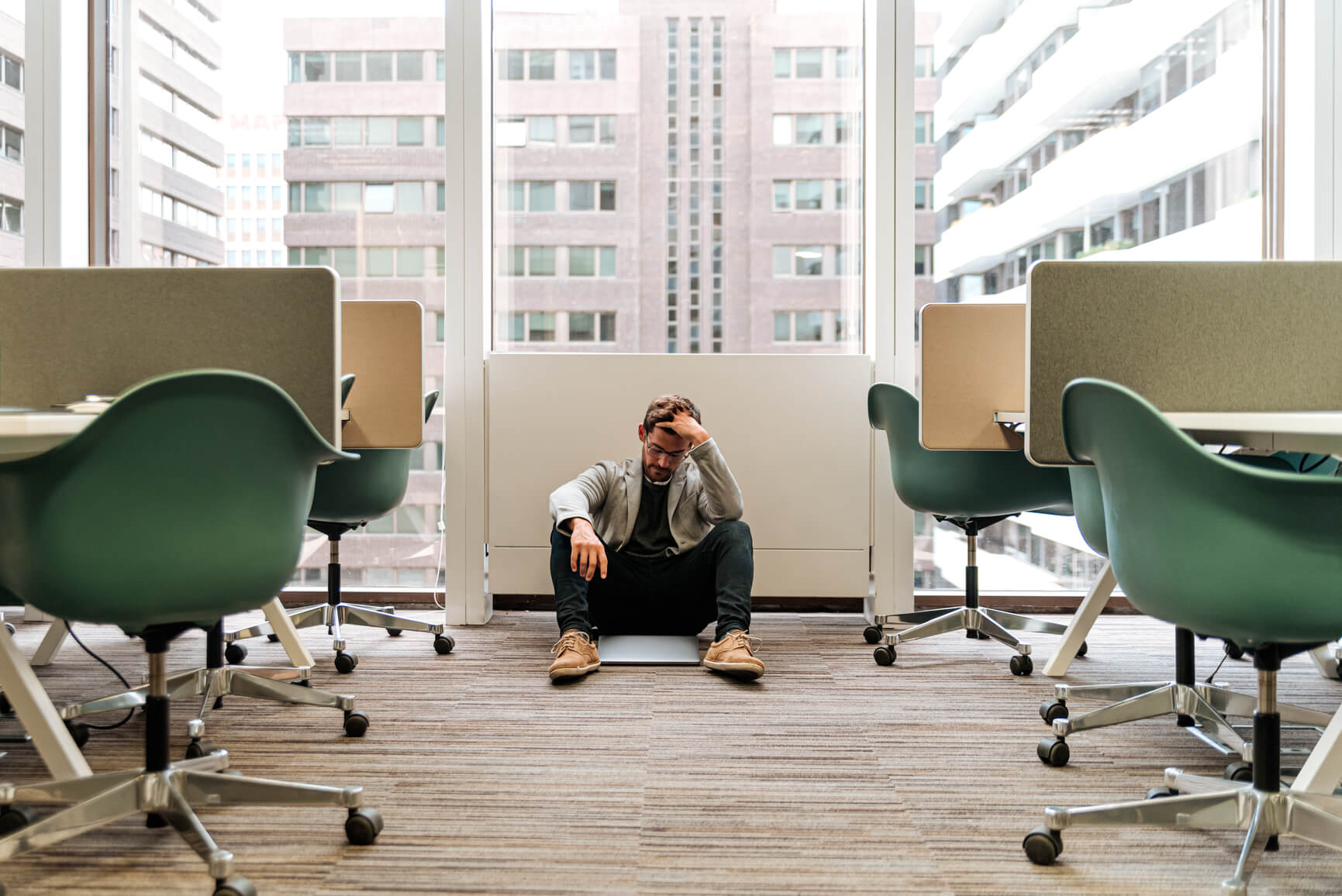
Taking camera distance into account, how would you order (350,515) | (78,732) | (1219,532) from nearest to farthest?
(1219,532) < (78,732) < (350,515)

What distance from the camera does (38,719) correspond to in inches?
55.3

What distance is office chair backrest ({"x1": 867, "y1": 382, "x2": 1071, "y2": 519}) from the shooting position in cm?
249

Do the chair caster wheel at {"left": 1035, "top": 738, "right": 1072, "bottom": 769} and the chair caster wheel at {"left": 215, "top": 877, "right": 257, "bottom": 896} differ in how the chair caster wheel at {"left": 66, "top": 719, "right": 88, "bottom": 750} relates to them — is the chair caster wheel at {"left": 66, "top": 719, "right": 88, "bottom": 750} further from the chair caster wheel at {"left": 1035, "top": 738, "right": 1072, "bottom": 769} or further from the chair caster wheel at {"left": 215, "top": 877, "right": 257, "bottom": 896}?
the chair caster wheel at {"left": 1035, "top": 738, "right": 1072, "bottom": 769}

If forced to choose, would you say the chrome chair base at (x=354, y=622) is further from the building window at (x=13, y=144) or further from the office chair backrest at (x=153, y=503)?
the building window at (x=13, y=144)

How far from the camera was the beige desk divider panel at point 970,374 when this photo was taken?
2439 mm

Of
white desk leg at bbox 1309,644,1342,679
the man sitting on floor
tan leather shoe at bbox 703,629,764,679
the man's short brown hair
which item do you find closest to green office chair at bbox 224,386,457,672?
the man sitting on floor

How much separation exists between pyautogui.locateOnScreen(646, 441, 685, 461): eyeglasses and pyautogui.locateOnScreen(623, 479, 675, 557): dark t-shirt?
108 mm

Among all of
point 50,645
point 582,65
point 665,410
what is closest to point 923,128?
point 582,65

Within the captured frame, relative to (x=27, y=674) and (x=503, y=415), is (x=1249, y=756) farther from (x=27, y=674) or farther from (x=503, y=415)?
(x=503, y=415)

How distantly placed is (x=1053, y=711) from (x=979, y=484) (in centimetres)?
79

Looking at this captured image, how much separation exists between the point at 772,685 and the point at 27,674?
5.24 ft

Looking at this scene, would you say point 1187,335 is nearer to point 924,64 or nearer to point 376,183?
point 924,64

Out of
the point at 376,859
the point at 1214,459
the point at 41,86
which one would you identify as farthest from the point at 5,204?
the point at 1214,459

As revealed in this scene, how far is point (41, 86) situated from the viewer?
119 inches
